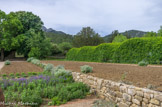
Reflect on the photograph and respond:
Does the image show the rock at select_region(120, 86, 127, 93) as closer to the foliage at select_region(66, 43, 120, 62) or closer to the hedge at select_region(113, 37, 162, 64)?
the hedge at select_region(113, 37, 162, 64)

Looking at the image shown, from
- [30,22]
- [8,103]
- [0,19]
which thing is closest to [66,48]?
[30,22]

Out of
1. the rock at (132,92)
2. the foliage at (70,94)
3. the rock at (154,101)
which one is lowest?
the foliage at (70,94)

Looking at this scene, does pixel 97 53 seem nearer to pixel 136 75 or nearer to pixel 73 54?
pixel 73 54

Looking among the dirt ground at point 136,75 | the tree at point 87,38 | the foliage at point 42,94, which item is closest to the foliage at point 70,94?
the foliage at point 42,94

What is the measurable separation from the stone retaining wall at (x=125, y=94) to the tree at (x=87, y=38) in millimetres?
31452

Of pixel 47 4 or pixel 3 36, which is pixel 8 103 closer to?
pixel 47 4

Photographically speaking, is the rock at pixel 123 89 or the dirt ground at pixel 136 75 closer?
the rock at pixel 123 89

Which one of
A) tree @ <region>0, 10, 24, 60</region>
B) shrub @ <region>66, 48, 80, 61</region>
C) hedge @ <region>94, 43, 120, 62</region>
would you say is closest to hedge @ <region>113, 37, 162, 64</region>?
hedge @ <region>94, 43, 120, 62</region>

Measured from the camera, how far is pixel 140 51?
1320cm

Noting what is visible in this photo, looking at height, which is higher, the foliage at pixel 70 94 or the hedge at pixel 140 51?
the hedge at pixel 140 51

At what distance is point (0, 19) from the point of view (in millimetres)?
23250

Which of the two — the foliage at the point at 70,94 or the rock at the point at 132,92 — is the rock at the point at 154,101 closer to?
the rock at the point at 132,92

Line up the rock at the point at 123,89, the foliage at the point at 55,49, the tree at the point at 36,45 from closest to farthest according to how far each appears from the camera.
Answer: the rock at the point at 123,89 → the tree at the point at 36,45 → the foliage at the point at 55,49

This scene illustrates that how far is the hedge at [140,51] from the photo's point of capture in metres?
12.0
